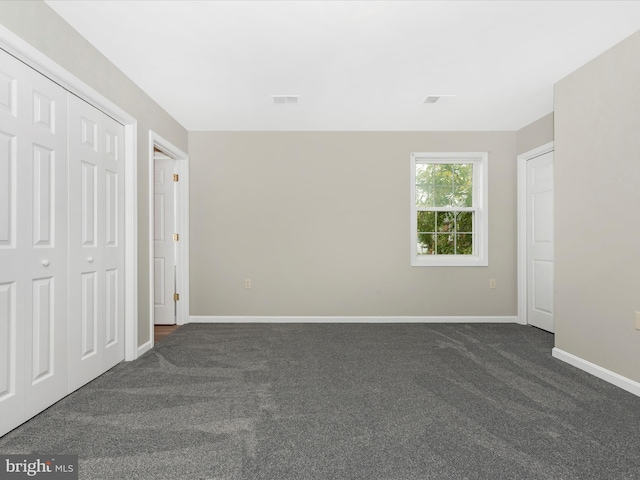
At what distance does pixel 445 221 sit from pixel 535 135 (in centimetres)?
147

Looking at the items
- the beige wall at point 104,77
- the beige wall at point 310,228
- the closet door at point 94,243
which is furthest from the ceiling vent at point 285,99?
the closet door at point 94,243

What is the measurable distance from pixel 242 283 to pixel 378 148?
2.55m

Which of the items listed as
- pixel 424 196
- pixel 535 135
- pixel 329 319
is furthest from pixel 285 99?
pixel 535 135

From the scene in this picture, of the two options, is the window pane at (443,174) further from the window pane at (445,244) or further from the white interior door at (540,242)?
the white interior door at (540,242)

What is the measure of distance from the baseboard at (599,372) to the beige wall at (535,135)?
240 centimetres

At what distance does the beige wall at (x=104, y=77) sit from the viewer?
1960 millimetres

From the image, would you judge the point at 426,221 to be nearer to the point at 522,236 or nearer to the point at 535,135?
the point at 522,236

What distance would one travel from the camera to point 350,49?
264 cm

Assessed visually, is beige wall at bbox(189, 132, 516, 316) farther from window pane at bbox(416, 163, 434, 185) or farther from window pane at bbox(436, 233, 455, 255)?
window pane at bbox(436, 233, 455, 255)

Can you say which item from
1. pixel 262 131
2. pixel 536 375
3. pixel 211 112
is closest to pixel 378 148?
pixel 262 131

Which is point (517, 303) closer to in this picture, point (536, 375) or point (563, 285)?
point (563, 285)

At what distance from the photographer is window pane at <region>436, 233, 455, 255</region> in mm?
4738

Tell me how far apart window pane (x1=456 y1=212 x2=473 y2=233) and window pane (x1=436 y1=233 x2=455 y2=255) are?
0.16 m

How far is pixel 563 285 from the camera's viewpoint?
3.06 m
